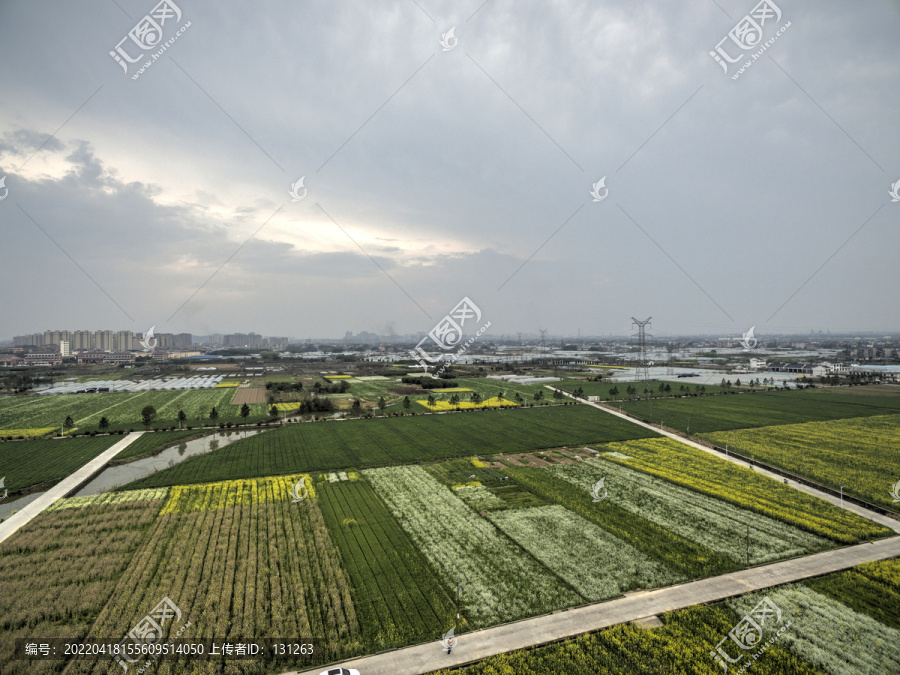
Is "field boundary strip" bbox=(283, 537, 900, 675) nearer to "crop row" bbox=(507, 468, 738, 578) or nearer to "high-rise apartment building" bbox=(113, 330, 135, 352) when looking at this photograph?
"crop row" bbox=(507, 468, 738, 578)

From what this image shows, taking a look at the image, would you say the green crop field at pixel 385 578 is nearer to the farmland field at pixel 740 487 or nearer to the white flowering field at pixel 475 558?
the white flowering field at pixel 475 558

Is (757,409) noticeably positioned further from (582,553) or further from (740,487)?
(582,553)

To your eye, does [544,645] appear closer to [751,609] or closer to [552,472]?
[751,609]

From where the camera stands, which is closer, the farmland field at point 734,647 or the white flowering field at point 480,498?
the farmland field at point 734,647

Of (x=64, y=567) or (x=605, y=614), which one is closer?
(x=605, y=614)

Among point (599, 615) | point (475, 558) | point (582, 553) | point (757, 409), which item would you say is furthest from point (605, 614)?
point (757, 409)

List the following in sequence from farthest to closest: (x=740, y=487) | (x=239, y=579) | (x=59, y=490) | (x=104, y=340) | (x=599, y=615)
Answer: (x=104, y=340) < (x=740, y=487) < (x=59, y=490) < (x=239, y=579) < (x=599, y=615)

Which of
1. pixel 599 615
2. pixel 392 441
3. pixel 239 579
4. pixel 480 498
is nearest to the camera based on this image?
pixel 599 615

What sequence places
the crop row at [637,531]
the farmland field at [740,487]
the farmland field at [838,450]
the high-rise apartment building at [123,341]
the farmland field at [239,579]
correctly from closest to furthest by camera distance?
1. the farmland field at [239,579]
2. the crop row at [637,531]
3. the farmland field at [740,487]
4. the farmland field at [838,450]
5. the high-rise apartment building at [123,341]

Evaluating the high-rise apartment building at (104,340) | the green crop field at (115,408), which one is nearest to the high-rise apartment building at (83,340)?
the high-rise apartment building at (104,340)
